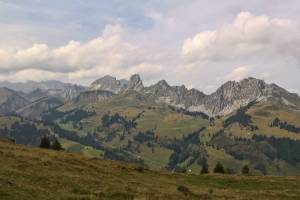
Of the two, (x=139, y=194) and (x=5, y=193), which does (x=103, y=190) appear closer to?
(x=139, y=194)

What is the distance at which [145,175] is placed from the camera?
224 ft

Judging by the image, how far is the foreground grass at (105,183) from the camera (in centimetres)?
3953

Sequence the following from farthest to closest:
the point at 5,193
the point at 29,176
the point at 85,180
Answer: the point at 85,180, the point at 29,176, the point at 5,193

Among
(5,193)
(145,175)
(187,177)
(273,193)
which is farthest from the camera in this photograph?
(187,177)

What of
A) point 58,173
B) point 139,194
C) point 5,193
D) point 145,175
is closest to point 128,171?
point 145,175

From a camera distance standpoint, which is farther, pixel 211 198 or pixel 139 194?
pixel 211 198

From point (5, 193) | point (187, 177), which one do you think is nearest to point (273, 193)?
point (187, 177)

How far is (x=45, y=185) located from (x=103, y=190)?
5.91m

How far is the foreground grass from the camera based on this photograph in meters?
39.5

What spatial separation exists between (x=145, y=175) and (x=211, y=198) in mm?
21764

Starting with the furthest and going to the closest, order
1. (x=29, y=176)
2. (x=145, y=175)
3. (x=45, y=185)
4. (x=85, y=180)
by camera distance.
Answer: (x=145, y=175)
(x=85, y=180)
(x=29, y=176)
(x=45, y=185)

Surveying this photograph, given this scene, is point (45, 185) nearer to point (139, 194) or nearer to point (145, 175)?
point (139, 194)

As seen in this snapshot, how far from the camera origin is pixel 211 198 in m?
47.8

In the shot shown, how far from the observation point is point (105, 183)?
50.0 meters
